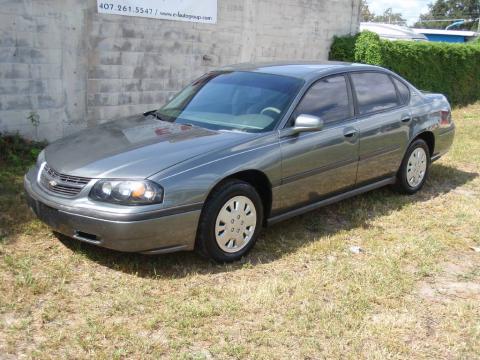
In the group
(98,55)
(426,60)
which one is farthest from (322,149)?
(426,60)

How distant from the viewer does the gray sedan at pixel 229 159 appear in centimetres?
394

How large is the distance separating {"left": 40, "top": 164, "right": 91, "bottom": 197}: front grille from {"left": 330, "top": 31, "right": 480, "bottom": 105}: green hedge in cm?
941

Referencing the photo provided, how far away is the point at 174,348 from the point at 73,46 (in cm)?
551

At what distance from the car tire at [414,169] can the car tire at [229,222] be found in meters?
2.44

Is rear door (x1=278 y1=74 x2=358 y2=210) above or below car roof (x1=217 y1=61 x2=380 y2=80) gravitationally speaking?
below

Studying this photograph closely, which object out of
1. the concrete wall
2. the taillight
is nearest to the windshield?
the taillight

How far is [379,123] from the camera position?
5699 millimetres

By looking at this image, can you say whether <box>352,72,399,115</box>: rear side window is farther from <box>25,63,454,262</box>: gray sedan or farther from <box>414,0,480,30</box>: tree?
<box>414,0,480,30</box>: tree

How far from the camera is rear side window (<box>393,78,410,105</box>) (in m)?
6.25

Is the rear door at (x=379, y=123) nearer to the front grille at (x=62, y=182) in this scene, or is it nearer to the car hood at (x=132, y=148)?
the car hood at (x=132, y=148)

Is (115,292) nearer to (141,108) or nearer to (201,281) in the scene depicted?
(201,281)

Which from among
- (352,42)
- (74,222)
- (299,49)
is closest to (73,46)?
(74,222)

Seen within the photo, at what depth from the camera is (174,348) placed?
3264 millimetres

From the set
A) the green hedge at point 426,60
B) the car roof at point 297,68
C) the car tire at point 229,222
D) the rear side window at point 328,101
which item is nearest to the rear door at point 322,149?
the rear side window at point 328,101
